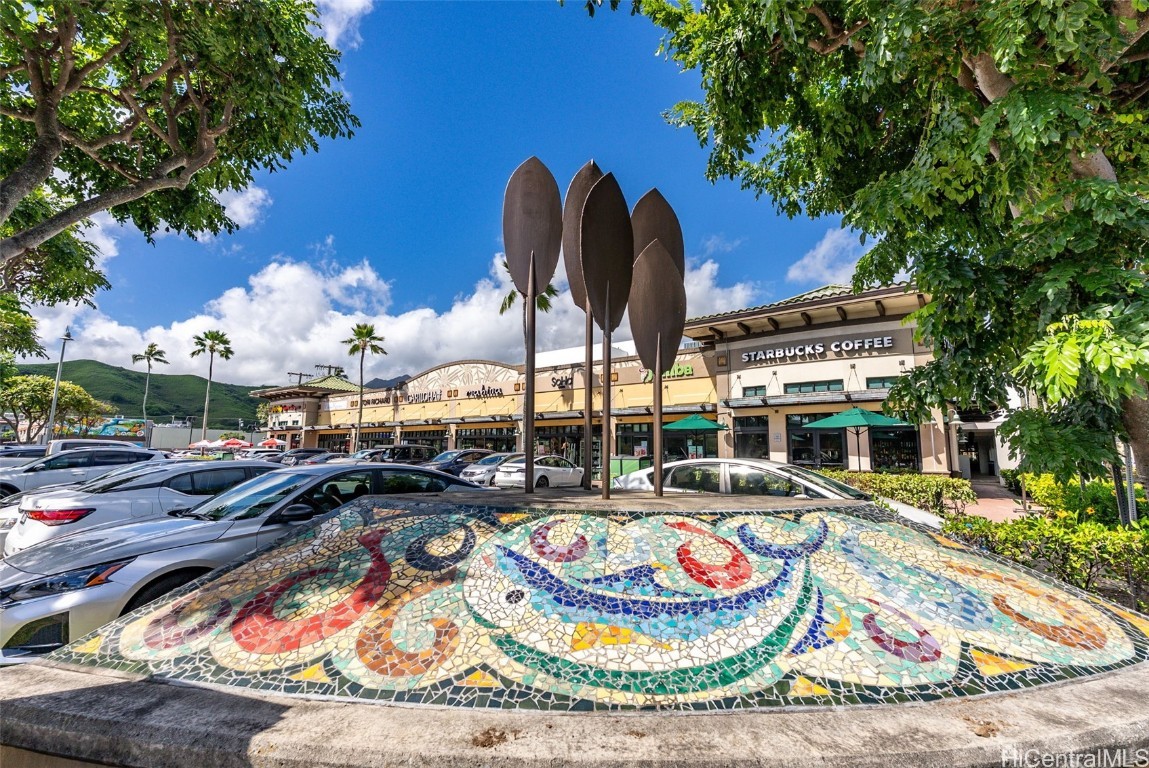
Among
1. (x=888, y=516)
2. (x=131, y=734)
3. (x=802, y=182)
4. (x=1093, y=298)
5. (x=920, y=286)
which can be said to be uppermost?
(x=802, y=182)

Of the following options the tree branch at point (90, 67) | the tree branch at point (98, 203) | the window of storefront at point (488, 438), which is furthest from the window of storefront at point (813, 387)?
the tree branch at point (90, 67)

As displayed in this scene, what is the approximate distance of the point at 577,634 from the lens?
258cm

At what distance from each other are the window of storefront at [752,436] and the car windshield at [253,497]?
17.4 meters

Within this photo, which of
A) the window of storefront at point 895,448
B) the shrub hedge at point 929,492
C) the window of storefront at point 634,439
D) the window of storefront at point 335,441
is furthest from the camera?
the window of storefront at point 335,441

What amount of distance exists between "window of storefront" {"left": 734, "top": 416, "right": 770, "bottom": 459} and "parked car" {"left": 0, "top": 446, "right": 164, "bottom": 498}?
20.7m

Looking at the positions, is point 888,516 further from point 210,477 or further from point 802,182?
point 210,477

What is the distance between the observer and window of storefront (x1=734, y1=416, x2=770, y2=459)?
19359 mm

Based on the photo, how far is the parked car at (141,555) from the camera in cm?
340

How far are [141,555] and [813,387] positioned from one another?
1955cm

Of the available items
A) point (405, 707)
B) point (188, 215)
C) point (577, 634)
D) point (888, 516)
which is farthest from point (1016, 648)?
point (188, 215)

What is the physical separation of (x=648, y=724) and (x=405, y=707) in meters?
1.13

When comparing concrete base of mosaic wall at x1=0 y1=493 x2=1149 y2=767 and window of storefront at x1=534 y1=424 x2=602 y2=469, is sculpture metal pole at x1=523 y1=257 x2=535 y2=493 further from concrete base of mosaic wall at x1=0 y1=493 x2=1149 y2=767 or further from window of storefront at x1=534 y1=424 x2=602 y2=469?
window of storefront at x1=534 y1=424 x2=602 y2=469

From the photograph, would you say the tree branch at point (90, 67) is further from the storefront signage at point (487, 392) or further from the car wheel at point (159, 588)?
the storefront signage at point (487, 392)

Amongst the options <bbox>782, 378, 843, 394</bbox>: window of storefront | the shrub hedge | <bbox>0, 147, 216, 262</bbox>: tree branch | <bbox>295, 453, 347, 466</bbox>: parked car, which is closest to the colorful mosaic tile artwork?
<bbox>0, 147, 216, 262</bbox>: tree branch
